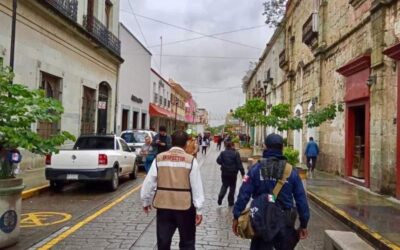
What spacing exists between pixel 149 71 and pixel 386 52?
3072 centimetres

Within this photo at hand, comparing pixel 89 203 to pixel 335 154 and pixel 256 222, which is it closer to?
pixel 256 222

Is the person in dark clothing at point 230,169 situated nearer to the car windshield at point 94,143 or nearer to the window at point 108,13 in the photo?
the car windshield at point 94,143

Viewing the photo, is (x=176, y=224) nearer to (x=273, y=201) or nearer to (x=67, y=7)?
(x=273, y=201)

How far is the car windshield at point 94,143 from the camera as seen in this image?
13648 millimetres

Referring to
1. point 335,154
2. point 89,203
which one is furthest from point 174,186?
point 335,154

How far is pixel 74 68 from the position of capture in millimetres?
21281

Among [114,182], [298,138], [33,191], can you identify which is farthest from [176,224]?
[298,138]

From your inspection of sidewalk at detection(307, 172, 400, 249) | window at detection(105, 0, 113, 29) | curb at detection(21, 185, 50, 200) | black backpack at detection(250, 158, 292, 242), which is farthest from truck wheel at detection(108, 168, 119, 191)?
window at detection(105, 0, 113, 29)

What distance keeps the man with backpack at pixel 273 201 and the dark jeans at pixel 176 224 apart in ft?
1.91

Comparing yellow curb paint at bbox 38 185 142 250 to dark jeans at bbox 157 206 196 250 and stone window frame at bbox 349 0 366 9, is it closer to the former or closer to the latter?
dark jeans at bbox 157 206 196 250

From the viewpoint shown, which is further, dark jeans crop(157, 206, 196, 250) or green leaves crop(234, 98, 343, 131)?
green leaves crop(234, 98, 343, 131)

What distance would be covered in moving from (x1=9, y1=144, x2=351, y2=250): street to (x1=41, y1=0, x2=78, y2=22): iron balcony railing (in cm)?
913

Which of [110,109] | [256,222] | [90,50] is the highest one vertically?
[90,50]

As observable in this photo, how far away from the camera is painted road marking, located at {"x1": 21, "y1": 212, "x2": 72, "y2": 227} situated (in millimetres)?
8228
